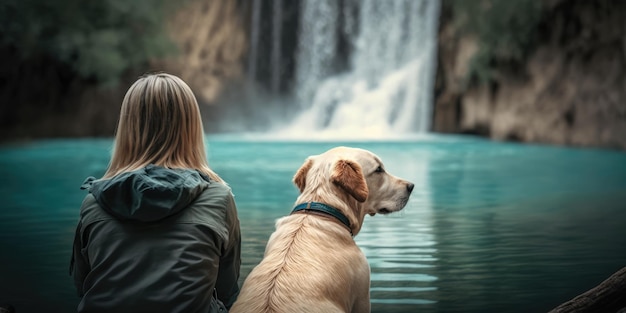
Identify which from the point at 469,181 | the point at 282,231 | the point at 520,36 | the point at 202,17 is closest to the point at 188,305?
the point at 282,231

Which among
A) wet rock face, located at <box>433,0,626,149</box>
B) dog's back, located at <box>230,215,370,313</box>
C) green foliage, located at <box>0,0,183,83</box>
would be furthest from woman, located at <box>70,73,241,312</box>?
green foliage, located at <box>0,0,183,83</box>

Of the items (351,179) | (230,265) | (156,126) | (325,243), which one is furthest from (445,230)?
(156,126)

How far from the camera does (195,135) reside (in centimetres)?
273

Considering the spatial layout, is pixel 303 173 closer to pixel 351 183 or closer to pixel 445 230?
pixel 351 183

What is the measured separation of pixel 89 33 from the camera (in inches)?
934

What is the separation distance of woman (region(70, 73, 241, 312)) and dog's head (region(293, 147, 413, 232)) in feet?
1.69

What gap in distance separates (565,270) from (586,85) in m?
15.8

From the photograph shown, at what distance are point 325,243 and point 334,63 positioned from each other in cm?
2854

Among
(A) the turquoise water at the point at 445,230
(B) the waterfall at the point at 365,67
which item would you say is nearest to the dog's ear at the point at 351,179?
(A) the turquoise water at the point at 445,230

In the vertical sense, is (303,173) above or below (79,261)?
above

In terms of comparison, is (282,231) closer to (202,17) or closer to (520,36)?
(520,36)

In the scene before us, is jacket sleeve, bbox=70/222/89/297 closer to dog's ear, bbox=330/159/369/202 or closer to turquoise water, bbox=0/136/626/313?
dog's ear, bbox=330/159/369/202

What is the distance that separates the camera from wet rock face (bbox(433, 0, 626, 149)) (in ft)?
59.6

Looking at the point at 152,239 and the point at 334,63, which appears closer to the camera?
the point at 152,239
